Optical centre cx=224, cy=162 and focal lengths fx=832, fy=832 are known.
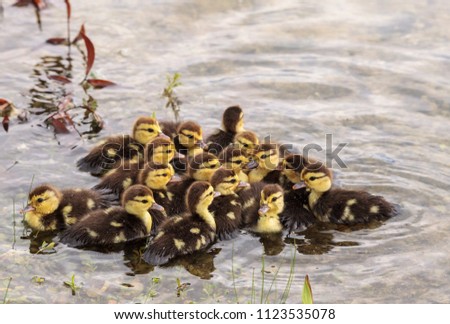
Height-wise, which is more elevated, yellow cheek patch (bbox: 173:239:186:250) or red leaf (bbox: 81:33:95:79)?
red leaf (bbox: 81:33:95:79)

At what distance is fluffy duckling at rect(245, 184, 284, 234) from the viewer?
5602 mm

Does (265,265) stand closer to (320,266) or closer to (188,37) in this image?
(320,266)

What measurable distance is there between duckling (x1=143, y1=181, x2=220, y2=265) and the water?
0.09 m

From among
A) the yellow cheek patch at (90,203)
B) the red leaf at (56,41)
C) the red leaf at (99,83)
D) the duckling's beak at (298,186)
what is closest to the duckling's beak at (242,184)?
the duckling's beak at (298,186)

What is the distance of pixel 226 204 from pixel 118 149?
1.17 meters

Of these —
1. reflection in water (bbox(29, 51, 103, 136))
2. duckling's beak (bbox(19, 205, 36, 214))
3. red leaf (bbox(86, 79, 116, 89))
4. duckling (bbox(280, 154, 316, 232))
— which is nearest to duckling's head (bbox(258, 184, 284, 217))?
duckling (bbox(280, 154, 316, 232))

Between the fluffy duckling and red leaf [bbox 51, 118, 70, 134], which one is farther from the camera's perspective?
red leaf [bbox 51, 118, 70, 134]

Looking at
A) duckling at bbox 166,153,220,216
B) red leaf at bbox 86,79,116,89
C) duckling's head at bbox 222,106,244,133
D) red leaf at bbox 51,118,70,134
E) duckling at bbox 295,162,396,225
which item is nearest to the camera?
duckling at bbox 295,162,396,225

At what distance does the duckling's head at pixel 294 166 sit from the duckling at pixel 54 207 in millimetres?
1393

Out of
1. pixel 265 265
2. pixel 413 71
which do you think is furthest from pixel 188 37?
pixel 265 265

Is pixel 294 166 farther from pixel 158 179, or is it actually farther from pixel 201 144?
pixel 158 179

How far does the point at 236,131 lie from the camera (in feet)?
21.9

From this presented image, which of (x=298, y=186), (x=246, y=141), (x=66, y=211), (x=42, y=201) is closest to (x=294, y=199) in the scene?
(x=298, y=186)

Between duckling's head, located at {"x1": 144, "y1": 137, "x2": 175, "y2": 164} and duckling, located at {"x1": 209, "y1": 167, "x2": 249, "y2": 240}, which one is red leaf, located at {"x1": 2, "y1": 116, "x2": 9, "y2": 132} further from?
→ duckling, located at {"x1": 209, "y1": 167, "x2": 249, "y2": 240}
